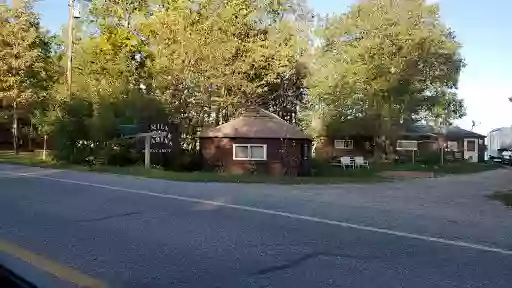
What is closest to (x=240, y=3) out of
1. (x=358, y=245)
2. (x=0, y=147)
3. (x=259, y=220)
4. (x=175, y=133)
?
(x=175, y=133)

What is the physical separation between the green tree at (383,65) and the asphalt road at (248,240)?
25.4 meters

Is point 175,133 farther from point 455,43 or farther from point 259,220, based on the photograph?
point 455,43

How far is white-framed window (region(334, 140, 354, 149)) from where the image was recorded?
50438mm

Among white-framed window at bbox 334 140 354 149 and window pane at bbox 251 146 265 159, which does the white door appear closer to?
white-framed window at bbox 334 140 354 149

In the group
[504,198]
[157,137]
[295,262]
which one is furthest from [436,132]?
[295,262]

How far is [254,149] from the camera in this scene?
29.0m

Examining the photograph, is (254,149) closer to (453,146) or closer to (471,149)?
(453,146)

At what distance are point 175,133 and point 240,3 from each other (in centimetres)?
1043

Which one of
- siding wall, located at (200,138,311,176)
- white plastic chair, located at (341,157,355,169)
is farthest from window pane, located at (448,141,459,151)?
siding wall, located at (200,138,311,176)

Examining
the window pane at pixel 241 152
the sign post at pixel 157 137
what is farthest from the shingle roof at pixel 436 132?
the sign post at pixel 157 137

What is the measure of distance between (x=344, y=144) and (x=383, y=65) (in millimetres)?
13752

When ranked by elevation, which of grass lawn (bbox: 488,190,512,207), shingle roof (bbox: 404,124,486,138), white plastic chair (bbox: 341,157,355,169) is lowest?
grass lawn (bbox: 488,190,512,207)

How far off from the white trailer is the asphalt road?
207 ft

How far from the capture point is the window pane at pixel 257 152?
28891 millimetres
